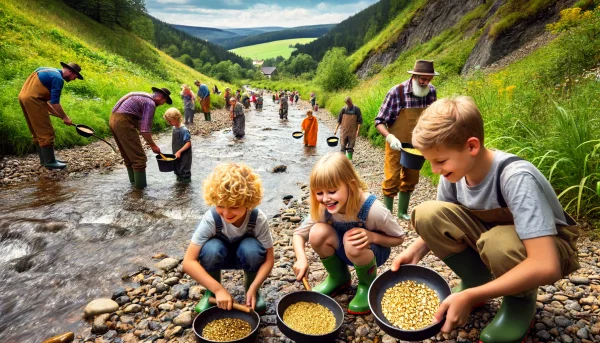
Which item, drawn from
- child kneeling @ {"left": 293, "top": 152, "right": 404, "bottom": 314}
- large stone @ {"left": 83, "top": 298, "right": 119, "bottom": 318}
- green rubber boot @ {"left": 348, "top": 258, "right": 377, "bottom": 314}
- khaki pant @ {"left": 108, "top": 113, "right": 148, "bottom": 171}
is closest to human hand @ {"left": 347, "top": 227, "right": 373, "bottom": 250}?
child kneeling @ {"left": 293, "top": 152, "right": 404, "bottom": 314}

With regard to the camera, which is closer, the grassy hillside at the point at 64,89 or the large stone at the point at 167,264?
the large stone at the point at 167,264

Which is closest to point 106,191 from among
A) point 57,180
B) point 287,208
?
point 57,180

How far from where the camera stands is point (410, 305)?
6.57 ft

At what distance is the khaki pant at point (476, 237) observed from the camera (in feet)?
5.32

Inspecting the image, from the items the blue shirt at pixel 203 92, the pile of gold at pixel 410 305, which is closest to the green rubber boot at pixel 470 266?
the pile of gold at pixel 410 305

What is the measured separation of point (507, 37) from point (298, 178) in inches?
597

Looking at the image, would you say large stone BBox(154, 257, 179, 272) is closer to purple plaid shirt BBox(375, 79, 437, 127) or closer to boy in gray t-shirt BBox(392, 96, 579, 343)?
boy in gray t-shirt BBox(392, 96, 579, 343)

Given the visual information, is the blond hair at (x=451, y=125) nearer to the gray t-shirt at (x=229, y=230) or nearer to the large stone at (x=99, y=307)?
the gray t-shirt at (x=229, y=230)

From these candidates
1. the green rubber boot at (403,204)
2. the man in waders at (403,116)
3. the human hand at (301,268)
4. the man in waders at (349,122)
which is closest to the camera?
the human hand at (301,268)

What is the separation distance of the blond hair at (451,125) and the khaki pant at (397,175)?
2331 millimetres

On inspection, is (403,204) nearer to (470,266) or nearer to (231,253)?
(470,266)

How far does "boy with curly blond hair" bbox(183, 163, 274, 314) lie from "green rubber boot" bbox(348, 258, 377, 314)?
64 cm

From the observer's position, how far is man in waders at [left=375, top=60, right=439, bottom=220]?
3748 mm

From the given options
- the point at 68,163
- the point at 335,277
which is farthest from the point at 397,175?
the point at 68,163
